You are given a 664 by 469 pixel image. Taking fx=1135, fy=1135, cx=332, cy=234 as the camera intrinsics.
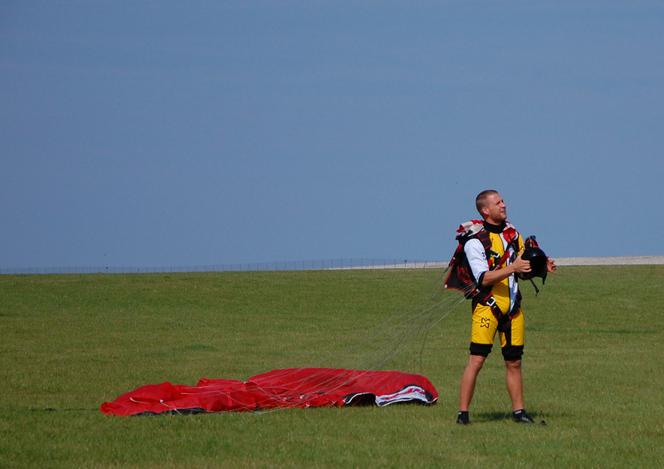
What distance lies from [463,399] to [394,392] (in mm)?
1710

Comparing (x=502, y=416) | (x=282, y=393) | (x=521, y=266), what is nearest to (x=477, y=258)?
(x=521, y=266)

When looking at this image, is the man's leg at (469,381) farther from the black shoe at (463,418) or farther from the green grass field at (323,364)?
the green grass field at (323,364)

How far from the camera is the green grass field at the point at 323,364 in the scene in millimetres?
9469

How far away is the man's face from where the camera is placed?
10781 mm

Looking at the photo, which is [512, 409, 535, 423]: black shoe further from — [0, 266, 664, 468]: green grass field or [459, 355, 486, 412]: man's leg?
[459, 355, 486, 412]: man's leg

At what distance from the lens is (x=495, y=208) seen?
35.4 ft

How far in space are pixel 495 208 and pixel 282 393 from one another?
3537 millimetres

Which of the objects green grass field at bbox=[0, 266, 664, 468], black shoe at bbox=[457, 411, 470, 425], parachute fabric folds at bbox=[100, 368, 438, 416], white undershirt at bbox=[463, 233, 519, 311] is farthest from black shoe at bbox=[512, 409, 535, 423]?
parachute fabric folds at bbox=[100, 368, 438, 416]

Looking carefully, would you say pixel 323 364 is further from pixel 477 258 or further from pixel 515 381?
pixel 477 258

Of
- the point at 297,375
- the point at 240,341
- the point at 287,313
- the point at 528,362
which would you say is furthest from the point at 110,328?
the point at 297,375

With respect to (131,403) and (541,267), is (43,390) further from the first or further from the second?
(541,267)

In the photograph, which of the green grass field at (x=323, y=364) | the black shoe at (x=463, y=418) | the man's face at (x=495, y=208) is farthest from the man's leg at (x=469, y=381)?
the man's face at (x=495, y=208)

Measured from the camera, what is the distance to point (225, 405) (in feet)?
39.5

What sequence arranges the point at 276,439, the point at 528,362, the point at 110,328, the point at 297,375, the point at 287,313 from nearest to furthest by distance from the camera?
the point at 276,439
the point at 297,375
the point at 528,362
the point at 110,328
the point at 287,313
